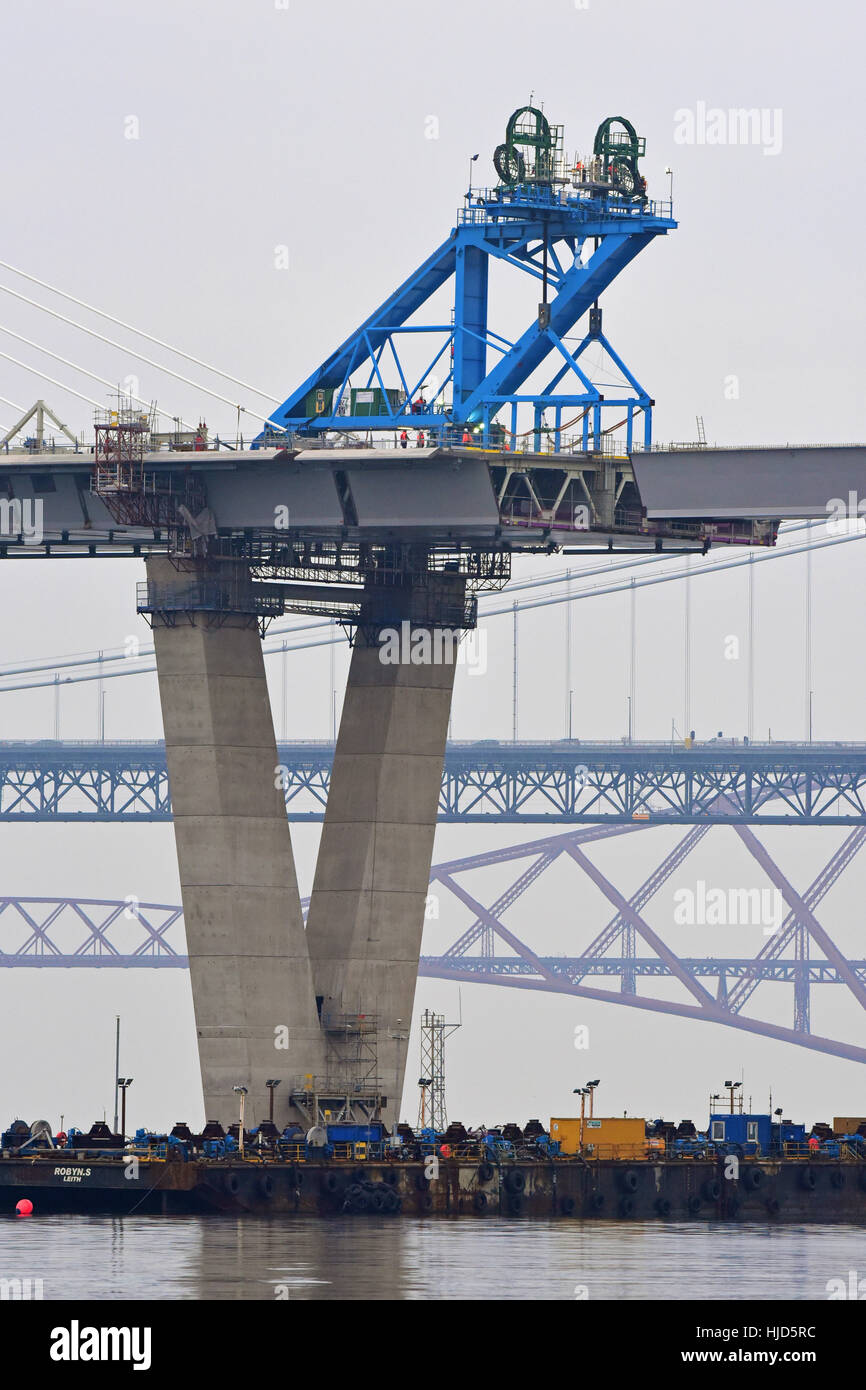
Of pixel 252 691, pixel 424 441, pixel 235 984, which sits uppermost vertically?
pixel 424 441

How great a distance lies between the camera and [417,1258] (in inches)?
3556

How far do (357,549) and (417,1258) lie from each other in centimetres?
3595

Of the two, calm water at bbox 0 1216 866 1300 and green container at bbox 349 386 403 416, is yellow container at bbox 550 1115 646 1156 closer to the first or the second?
calm water at bbox 0 1216 866 1300

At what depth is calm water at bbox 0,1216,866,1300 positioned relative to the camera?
265 feet

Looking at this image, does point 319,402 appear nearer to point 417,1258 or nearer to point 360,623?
point 360,623

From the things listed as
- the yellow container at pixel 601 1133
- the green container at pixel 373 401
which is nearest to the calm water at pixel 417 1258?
the yellow container at pixel 601 1133

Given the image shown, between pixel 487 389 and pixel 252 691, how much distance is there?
42.6 feet

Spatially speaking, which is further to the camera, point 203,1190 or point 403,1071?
point 403,1071

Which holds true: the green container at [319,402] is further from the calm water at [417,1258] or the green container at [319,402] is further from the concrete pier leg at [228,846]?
the calm water at [417,1258]

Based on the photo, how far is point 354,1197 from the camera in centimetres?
11019

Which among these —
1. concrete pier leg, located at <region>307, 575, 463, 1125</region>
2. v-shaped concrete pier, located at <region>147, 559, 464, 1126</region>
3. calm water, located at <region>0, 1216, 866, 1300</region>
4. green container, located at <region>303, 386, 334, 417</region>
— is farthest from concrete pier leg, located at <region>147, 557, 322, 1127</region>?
calm water, located at <region>0, 1216, 866, 1300</region>
